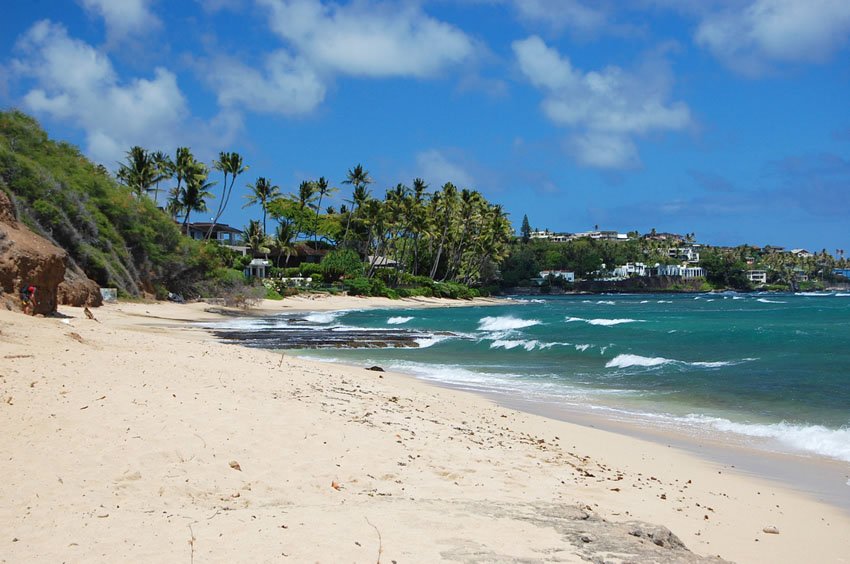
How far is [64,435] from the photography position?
6.85m

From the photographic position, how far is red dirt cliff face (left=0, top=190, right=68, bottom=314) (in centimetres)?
1841

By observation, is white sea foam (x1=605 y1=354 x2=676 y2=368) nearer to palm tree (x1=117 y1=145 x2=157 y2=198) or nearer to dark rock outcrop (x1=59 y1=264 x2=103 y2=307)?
dark rock outcrop (x1=59 y1=264 x2=103 y2=307)

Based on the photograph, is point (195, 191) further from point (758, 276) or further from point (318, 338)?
point (758, 276)

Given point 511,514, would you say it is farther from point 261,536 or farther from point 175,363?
point 175,363

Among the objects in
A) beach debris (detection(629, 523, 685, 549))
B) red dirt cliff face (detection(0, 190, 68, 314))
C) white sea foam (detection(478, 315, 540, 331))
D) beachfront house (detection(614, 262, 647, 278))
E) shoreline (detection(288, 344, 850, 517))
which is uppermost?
beachfront house (detection(614, 262, 647, 278))

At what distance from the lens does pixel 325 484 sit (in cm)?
655

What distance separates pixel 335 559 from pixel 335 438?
142 inches

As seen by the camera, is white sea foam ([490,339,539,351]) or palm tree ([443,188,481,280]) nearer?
white sea foam ([490,339,539,351])

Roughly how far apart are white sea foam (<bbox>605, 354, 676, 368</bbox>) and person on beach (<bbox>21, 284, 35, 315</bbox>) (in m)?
16.3

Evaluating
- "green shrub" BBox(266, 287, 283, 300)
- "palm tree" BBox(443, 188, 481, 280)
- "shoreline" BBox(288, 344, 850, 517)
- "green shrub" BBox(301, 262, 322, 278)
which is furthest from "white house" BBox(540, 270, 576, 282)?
"shoreline" BBox(288, 344, 850, 517)

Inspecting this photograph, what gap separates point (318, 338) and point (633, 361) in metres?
12.7

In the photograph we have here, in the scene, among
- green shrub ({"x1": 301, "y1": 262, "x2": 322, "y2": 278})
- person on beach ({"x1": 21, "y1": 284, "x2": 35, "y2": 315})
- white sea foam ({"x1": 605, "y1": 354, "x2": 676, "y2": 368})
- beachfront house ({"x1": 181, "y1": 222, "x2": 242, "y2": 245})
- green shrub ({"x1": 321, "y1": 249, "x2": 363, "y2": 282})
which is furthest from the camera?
beachfront house ({"x1": 181, "y1": 222, "x2": 242, "y2": 245})

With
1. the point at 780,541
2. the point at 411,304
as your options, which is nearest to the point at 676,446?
the point at 780,541

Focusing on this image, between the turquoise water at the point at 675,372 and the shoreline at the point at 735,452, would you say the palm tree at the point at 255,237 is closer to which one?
the turquoise water at the point at 675,372
